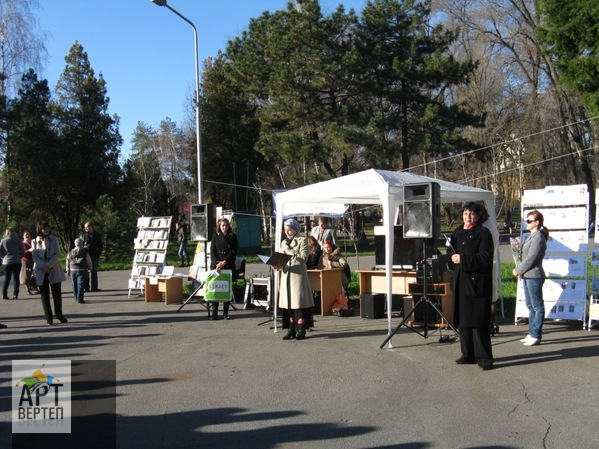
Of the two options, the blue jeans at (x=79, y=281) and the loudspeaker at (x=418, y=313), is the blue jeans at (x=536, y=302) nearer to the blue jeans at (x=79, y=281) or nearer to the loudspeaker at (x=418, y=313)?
the loudspeaker at (x=418, y=313)

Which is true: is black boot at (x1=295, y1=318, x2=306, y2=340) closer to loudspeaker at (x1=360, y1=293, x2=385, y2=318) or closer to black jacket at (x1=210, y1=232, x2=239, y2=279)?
loudspeaker at (x1=360, y1=293, x2=385, y2=318)

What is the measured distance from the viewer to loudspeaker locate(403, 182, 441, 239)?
28.5 feet

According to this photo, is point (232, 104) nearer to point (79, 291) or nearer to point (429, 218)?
point (79, 291)

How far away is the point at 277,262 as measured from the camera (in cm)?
932

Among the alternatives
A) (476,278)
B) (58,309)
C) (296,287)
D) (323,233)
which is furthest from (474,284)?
(58,309)

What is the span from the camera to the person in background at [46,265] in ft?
35.6

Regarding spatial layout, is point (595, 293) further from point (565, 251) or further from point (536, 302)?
point (536, 302)

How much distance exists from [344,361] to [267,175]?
127ft

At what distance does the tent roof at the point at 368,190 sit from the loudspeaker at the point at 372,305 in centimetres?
185

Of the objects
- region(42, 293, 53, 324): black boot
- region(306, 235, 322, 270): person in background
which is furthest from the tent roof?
region(42, 293, 53, 324): black boot

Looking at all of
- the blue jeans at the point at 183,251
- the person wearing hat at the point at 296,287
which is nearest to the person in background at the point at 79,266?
the person wearing hat at the point at 296,287

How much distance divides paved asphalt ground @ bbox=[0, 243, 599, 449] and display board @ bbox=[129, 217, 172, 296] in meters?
4.19

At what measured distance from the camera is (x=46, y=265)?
35.6 feet

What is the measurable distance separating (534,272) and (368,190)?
2808mm
